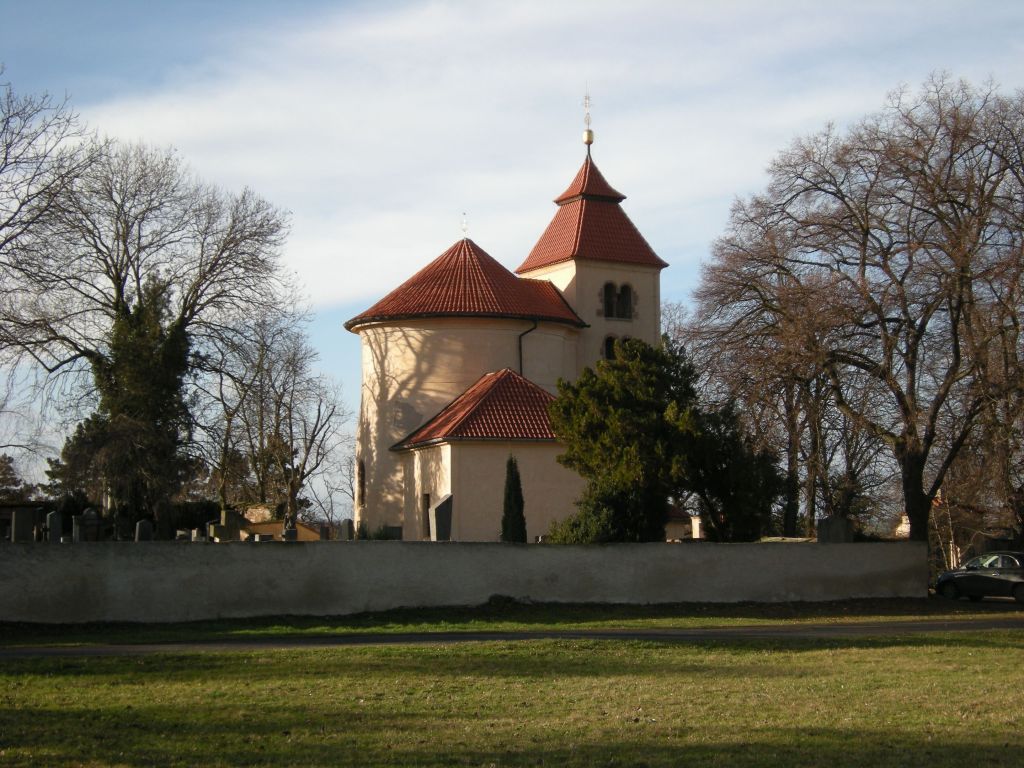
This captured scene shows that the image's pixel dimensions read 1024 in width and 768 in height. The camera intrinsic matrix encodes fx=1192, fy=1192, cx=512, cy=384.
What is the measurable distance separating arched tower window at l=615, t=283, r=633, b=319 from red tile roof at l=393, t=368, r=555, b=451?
8684 mm

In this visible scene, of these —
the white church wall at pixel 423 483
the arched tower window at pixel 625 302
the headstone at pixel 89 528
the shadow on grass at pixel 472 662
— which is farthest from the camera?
the arched tower window at pixel 625 302

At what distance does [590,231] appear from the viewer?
1841 inches

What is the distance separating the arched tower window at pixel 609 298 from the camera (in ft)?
152

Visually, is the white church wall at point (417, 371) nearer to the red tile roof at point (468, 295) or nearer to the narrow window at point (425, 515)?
the red tile roof at point (468, 295)

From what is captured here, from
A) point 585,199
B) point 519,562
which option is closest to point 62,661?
point 519,562

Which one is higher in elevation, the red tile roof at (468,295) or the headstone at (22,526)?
the red tile roof at (468,295)

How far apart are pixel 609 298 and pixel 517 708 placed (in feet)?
114

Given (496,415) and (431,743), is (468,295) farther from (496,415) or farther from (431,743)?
(431,743)

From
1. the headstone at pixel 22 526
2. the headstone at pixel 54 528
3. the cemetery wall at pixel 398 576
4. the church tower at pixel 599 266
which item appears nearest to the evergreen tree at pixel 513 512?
the cemetery wall at pixel 398 576

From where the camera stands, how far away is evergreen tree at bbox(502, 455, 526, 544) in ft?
101

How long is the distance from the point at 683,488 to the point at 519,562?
17.4 ft

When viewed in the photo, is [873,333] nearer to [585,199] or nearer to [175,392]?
[585,199]

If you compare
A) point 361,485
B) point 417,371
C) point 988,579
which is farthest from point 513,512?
point 361,485

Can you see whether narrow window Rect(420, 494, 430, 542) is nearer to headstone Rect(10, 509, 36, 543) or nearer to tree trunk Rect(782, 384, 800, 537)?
tree trunk Rect(782, 384, 800, 537)
